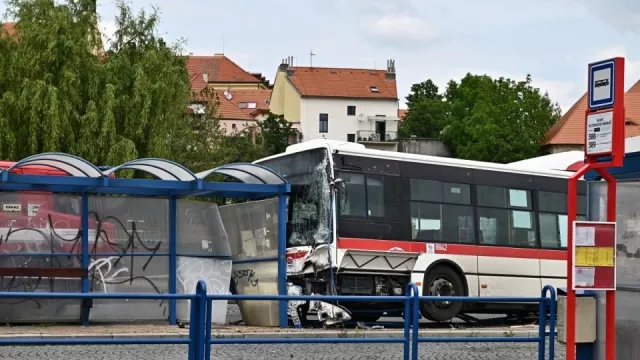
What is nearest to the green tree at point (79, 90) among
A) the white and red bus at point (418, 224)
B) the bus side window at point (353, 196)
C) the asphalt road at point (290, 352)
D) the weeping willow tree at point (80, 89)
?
the weeping willow tree at point (80, 89)

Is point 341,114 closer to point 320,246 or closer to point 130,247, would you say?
point 320,246

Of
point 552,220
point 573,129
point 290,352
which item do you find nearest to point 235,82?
point 573,129

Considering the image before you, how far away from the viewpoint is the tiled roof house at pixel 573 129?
285 feet

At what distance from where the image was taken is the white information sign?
9.61m

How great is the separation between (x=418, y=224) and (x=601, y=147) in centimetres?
1025

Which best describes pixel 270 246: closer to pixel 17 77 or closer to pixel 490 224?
pixel 490 224

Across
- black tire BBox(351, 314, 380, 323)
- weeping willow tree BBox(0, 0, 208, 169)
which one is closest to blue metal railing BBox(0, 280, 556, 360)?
black tire BBox(351, 314, 380, 323)

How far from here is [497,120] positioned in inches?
3366

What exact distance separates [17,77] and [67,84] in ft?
5.47

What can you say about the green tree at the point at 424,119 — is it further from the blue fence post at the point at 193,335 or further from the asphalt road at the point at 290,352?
the blue fence post at the point at 193,335

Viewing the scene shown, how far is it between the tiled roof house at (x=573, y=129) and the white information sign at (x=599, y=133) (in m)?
77.3

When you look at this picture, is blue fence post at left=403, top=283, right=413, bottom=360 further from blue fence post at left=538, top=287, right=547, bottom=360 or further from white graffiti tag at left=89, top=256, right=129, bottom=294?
white graffiti tag at left=89, top=256, right=129, bottom=294

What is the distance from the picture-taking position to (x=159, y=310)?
18234mm

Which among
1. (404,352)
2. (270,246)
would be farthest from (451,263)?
(404,352)
